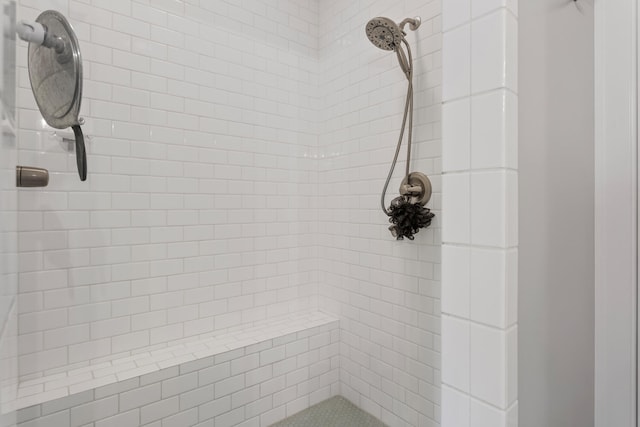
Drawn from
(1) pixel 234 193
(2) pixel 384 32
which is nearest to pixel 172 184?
(1) pixel 234 193

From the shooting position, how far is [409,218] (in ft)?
4.51

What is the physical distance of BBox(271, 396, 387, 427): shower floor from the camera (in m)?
1.63

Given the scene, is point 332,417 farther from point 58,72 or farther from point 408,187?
point 58,72

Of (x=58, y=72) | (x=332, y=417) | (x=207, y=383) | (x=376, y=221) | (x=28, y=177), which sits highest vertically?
(x=58, y=72)

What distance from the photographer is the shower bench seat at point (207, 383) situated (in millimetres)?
1167

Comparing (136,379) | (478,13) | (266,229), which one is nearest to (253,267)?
(266,229)

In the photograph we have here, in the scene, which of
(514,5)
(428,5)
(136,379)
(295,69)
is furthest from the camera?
(295,69)

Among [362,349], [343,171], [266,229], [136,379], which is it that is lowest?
[362,349]

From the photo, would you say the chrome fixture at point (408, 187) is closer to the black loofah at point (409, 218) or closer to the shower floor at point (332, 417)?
A: the black loofah at point (409, 218)

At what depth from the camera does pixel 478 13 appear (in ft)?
1.79

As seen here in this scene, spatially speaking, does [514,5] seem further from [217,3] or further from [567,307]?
[217,3]

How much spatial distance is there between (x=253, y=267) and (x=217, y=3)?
147 centimetres

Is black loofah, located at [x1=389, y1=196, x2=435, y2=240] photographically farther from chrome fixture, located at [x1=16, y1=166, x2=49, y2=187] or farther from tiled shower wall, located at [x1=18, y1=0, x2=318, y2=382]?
chrome fixture, located at [x1=16, y1=166, x2=49, y2=187]

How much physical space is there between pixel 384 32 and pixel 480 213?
41.9 inches
